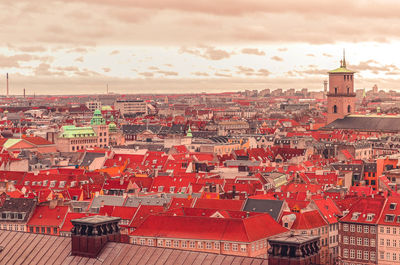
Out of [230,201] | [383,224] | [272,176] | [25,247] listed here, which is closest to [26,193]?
[230,201]

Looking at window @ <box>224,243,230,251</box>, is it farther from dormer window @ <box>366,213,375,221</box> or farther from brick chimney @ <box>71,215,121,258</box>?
brick chimney @ <box>71,215,121,258</box>

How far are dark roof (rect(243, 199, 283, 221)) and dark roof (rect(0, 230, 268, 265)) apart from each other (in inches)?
1698

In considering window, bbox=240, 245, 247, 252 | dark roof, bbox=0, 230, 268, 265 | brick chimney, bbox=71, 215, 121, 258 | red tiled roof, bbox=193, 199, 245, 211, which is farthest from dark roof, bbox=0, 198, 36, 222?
brick chimney, bbox=71, 215, 121, 258

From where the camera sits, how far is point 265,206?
272ft

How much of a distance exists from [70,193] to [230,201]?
2347 cm

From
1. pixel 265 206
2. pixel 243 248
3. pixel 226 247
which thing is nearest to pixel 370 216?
pixel 265 206

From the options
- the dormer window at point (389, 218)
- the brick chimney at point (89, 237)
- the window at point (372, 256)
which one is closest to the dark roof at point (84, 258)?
the brick chimney at point (89, 237)

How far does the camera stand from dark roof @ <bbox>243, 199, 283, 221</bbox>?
Result: 8181 centimetres

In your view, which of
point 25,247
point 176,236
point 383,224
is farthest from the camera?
point 383,224

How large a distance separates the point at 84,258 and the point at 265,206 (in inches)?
1828

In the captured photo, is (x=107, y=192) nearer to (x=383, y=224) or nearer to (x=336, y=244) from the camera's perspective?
(x=336, y=244)

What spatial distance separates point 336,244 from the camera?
279 ft

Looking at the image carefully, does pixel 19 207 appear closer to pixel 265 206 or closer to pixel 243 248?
pixel 265 206

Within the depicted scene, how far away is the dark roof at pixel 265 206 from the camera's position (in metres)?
81.8
